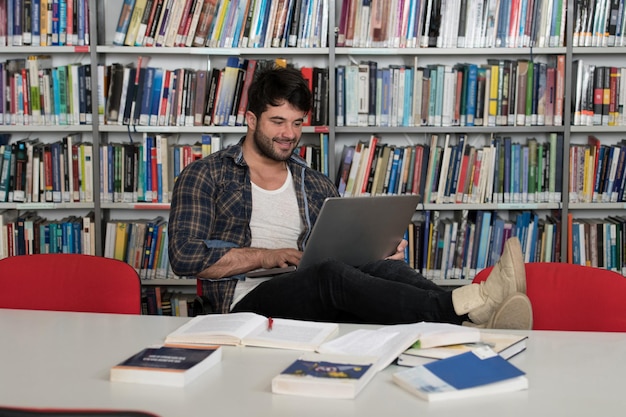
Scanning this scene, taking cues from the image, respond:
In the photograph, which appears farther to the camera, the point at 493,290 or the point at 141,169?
the point at 141,169

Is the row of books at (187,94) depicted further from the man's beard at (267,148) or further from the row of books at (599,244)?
the row of books at (599,244)

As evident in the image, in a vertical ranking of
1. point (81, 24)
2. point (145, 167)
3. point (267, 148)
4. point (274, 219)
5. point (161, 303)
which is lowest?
point (161, 303)

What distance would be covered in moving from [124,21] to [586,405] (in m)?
2.90

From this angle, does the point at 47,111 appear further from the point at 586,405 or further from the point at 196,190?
the point at 586,405

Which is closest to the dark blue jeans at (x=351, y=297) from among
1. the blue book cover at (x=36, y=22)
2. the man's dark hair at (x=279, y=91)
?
the man's dark hair at (x=279, y=91)

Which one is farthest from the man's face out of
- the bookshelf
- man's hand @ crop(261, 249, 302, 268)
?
the bookshelf

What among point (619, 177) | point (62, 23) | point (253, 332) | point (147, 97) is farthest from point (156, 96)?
point (253, 332)

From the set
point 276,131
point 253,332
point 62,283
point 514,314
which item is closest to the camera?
point 253,332

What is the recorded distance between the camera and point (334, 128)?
3.82 meters

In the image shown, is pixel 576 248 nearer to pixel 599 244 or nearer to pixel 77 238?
pixel 599 244

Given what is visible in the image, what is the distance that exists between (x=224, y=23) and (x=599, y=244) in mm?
1944

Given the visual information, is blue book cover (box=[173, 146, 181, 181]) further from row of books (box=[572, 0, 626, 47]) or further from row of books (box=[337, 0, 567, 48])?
row of books (box=[572, 0, 626, 47])

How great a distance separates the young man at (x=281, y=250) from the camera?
6.74ft

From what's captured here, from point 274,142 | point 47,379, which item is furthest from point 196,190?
point 47,379
